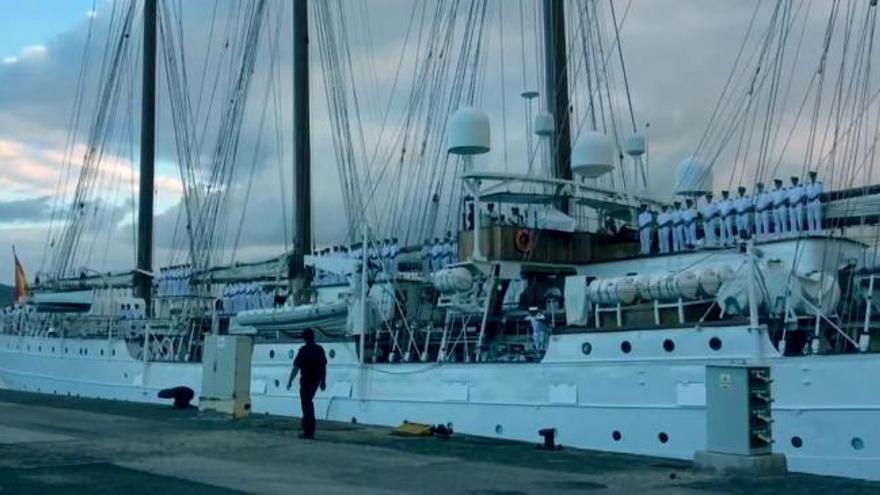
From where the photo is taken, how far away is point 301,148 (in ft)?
115

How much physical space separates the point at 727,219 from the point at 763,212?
3.12 ft

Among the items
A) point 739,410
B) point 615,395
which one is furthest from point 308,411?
point 739,410

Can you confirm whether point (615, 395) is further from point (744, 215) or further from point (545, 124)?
point (545, 124)

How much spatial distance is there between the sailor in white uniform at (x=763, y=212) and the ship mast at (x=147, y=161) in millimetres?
28689

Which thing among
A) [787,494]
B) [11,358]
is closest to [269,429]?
[787,494]

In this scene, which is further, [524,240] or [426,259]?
[426,259]

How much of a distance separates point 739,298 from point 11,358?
123ft

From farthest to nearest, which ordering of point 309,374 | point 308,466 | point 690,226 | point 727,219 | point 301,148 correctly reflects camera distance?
1. point 301,148
2. point 690,226
3. point 727,219
4. point 309,374
5. point 308,466

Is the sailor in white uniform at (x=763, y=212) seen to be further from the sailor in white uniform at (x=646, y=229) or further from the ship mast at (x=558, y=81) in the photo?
the ship mast at (x=558, y=81)

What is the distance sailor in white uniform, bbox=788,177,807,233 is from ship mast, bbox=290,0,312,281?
17.4 m

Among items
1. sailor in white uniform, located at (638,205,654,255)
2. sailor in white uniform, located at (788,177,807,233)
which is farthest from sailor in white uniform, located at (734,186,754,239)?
sailor in white uniform, located at (638,205,654,255)

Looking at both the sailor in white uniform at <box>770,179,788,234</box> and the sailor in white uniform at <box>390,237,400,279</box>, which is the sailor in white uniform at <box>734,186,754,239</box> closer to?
the sailor in white uniform at <box>770,179,788,234</box>

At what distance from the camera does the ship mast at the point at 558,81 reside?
28.8 metres

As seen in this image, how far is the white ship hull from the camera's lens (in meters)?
15.8
